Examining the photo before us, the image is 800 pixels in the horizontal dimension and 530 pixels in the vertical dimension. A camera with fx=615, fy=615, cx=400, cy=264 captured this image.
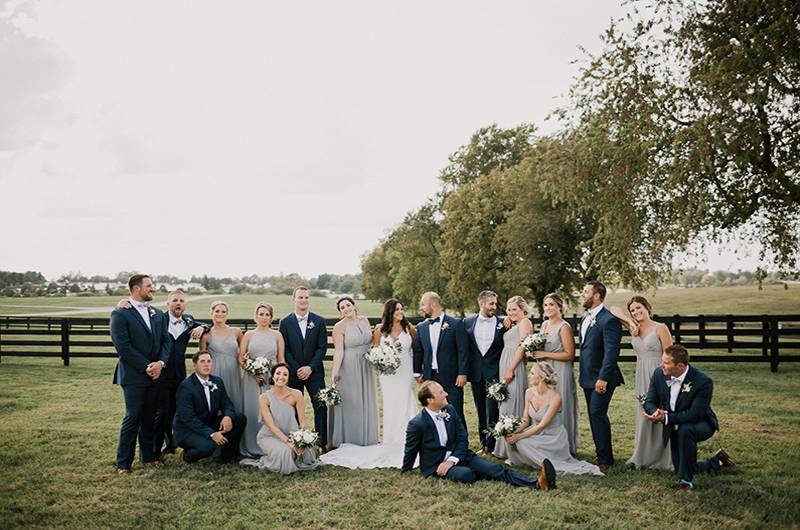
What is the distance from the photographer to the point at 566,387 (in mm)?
7453

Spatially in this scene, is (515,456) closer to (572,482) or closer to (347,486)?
(572,482)

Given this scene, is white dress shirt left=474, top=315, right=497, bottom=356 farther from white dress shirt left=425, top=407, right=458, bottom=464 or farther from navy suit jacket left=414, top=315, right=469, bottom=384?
white dress shirt left=425, top=407, right=458, bottom=464

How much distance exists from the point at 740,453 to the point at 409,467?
411cm

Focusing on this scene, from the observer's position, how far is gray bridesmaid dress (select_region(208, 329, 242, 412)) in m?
7.94

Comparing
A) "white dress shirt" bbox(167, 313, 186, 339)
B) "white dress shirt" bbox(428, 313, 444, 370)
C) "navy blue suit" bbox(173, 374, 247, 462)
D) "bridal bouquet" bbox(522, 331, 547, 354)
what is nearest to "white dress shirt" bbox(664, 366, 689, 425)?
"bridal bouquet" bbox(522, 331, 547, 354)

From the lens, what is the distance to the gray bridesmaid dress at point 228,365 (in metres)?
7.94

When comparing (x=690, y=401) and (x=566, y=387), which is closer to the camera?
(x=690, y=401)

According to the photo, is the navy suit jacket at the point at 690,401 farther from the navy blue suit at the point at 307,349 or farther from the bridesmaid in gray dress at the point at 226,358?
the bridesmaid in gray dress at the point at 226,358

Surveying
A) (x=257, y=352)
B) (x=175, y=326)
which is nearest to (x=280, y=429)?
(x=257, y=352)

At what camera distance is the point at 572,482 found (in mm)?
6316

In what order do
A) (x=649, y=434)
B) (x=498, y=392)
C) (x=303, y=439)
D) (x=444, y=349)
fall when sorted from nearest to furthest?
(x=303, y=439) < (x=649, y=434) < (x=498, y=392) < (x=444, y=349)

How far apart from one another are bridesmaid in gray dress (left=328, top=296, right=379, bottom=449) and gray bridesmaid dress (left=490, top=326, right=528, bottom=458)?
174cm

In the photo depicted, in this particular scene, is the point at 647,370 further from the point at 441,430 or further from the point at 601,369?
the point at 441,430

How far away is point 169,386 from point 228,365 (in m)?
0.77
